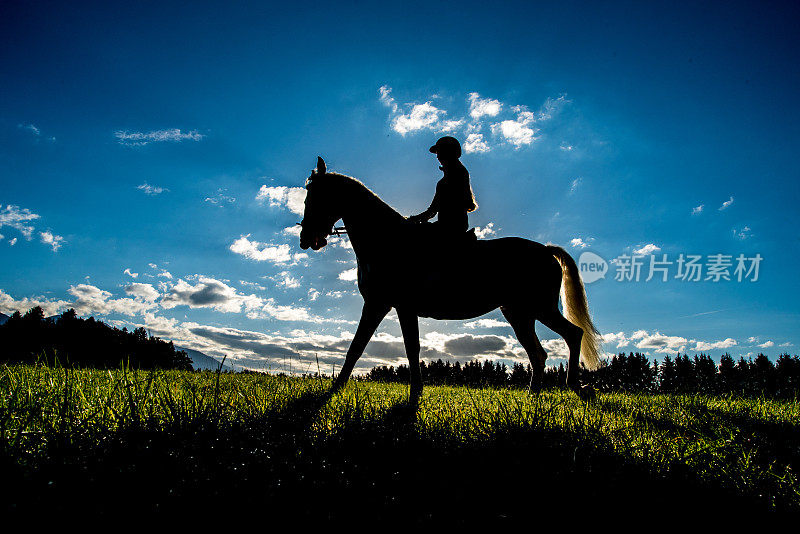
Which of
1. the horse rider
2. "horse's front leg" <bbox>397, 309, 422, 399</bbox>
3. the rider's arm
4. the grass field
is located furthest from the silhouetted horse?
the grass field

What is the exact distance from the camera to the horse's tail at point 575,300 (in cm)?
656

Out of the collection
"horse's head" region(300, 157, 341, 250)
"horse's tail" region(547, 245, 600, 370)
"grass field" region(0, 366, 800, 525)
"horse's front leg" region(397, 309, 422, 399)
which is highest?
"horse's head" region(300, 157, 341, 250)

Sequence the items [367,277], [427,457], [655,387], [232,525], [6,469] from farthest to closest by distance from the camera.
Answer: [655,387] → [367,277] → [427,457] → [6,469] → [232,525]

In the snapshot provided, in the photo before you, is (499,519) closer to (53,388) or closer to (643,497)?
(643,497)

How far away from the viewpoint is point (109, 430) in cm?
227

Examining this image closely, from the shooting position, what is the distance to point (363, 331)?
16.2 ft

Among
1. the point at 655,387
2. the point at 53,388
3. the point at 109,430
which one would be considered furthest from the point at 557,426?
the point at 655,387

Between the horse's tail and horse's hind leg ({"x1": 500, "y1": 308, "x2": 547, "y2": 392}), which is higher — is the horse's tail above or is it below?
above

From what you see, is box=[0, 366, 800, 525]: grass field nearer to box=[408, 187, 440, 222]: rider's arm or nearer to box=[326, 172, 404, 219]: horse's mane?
box=[326, 172, 404, 219]: horse's mane

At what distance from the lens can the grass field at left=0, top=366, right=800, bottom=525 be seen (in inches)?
71.0

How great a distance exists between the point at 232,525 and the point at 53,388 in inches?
94.1

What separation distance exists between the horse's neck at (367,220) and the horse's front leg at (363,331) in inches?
27.5

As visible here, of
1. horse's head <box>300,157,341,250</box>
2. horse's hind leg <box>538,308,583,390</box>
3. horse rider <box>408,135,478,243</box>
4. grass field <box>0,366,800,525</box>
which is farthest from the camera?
horse's hind leg <box>538,308,583,390</box>

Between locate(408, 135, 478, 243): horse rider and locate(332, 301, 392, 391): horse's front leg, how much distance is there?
1.25m
